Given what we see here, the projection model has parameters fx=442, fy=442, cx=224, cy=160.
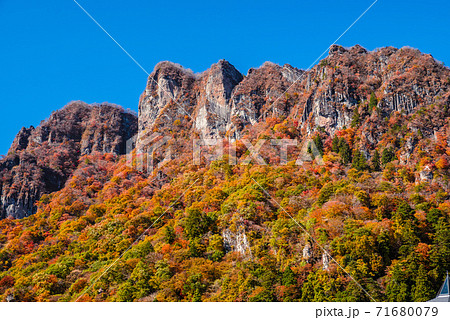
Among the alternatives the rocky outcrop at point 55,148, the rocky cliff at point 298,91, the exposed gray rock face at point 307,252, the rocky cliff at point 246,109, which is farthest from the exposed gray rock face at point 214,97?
the exposed gray rock face at point 307,252

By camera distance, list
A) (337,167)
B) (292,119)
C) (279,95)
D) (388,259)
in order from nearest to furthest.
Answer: (388,259) < (337,167) < (292,119) < (279,95)

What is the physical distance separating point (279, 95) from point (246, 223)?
65.6 meters

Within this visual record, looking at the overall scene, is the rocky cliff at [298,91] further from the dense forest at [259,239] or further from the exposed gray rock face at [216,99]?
the dense forest at [259,239]

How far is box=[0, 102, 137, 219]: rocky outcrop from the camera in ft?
330

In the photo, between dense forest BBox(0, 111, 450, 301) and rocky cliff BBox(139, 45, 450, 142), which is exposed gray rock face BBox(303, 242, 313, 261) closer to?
dense forest BBox(0, 111, 450, 301)

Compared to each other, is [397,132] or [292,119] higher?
[292,119]

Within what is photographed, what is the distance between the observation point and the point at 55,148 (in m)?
124

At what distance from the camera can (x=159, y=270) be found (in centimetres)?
4822

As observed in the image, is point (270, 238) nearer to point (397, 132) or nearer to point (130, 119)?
point (397, 132)

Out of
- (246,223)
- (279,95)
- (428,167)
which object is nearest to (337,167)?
(428,167)

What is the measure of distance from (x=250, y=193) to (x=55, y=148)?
81331mm

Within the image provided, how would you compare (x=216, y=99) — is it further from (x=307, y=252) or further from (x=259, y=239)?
(x=307, y=252)

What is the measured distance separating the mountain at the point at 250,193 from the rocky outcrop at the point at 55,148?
469 mm

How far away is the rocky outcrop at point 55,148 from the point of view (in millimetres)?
100438
